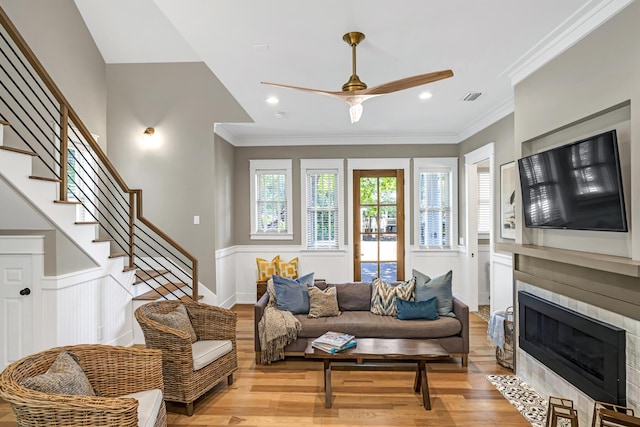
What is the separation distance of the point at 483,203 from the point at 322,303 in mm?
3761

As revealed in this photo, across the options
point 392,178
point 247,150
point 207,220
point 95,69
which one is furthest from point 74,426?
point 392,178

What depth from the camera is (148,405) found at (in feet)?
6.86

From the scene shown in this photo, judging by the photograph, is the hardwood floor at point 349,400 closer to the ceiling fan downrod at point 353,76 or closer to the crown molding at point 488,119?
the ceiling fan downrod at point 353,76

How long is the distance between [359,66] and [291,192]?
3.22m

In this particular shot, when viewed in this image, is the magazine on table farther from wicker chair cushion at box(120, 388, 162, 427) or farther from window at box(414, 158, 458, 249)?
window at box(414, 158, 458, 249)

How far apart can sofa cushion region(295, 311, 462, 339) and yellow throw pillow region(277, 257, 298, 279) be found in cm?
232

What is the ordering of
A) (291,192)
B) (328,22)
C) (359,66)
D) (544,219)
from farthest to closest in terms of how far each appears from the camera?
(291,192), (359,66), (544,219), (328,22)

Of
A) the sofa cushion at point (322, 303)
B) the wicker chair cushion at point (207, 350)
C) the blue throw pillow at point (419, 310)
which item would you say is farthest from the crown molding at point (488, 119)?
the wicker chair cushion at point (207, 350)

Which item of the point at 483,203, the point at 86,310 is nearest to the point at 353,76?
the point at 86,310

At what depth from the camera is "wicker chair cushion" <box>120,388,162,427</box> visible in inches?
78.1

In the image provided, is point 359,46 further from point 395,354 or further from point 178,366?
point 178,366

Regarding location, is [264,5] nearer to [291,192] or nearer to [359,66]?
[359,66]

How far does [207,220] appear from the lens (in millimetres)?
5125

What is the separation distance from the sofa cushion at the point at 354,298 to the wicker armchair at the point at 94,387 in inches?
90.2
